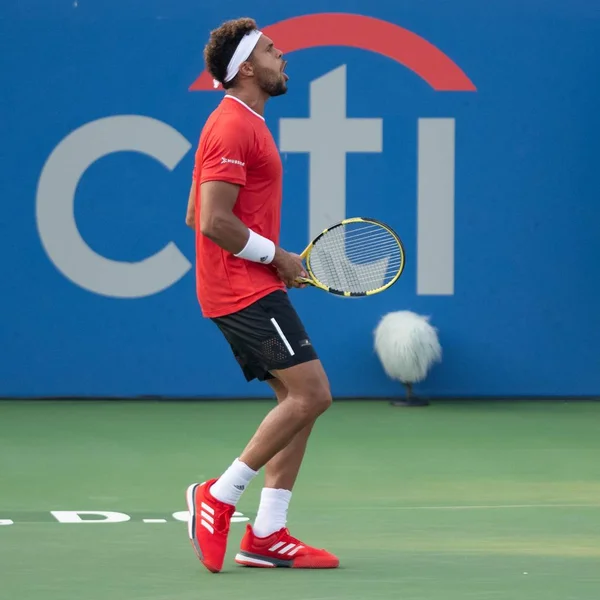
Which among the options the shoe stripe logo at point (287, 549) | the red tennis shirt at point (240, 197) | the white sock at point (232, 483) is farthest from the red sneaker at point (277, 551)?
the red tennis shirt at point (240, 197)

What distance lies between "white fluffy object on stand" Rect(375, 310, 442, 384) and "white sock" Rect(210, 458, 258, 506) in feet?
12.2

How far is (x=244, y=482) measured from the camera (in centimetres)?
421

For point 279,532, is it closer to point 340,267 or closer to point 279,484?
point 279,484

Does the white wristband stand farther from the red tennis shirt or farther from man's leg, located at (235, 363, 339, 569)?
man's leg, located at (235, 363, 339, 569)

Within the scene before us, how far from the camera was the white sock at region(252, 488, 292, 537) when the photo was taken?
14.0 feet

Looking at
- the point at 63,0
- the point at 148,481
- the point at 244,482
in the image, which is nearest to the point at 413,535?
the point at 244,482

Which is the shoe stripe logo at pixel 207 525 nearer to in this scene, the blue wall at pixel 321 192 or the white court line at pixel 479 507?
the white court line at pixel 479 507

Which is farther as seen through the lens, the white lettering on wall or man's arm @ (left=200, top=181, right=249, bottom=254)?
the white lettering on wall

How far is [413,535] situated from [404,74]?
12.7 feet

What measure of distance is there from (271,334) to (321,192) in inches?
158

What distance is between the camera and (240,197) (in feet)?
13.8

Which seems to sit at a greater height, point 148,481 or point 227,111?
point 227,111

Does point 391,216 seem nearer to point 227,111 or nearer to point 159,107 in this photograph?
point 159,107

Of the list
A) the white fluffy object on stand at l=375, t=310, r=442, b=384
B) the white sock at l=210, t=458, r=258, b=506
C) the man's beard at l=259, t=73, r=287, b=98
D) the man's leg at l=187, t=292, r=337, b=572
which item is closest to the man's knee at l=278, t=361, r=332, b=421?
the man's leg at l=187, t=292, r=337, b=572
